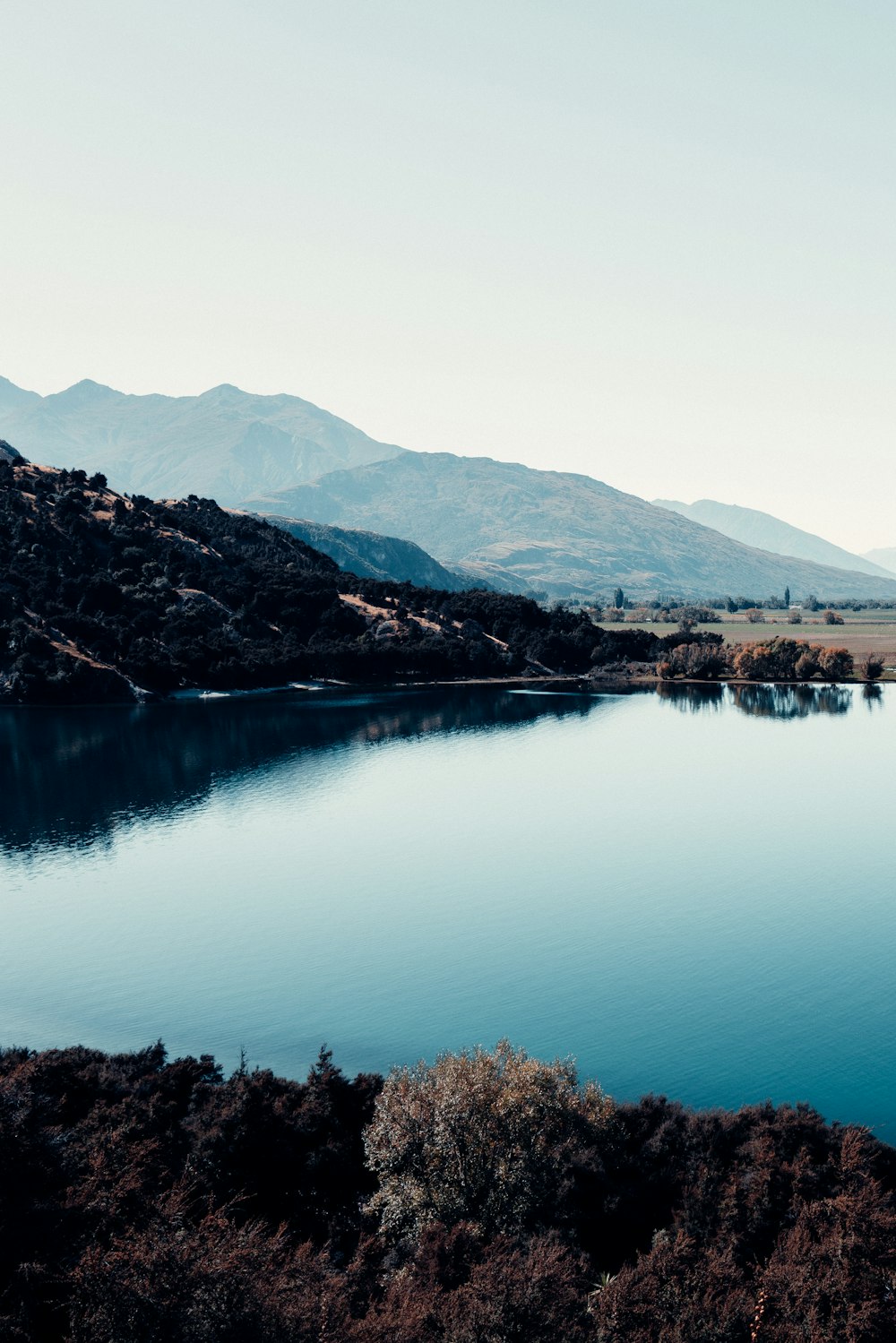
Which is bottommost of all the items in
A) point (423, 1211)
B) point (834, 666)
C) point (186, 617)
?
point (423, 1211)

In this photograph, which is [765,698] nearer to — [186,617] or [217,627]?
[217,627]

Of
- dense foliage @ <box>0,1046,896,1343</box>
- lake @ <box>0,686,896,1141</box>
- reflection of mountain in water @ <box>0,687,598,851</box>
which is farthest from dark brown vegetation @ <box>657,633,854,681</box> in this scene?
dense foliage @ <box>0,1046,896,1343</box>

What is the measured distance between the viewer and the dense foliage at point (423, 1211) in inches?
797

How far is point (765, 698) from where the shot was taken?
15388 cm

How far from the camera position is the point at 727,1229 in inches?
996

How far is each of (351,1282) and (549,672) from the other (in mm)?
166947

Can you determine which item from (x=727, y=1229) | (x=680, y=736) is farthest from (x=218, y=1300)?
(x=680, y=736)

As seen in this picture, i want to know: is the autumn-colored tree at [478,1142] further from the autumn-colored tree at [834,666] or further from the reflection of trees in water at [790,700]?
the autumn-colored tree at [834,666]

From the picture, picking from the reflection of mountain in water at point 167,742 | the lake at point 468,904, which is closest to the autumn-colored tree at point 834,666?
the reflection of mountain in water at point 167,742

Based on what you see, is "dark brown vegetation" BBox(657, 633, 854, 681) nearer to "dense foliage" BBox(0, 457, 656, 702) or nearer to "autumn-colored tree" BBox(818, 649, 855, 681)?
"autumn-colored tree" BBox(818, 649, 855, 681)

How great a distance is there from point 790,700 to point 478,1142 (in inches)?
5252

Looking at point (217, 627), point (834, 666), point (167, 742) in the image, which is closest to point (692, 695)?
point (834, 666)

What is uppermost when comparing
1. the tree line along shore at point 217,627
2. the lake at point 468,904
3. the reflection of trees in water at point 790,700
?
the tree line along shore at point 217,627

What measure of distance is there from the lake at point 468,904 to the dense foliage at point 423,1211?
700 centimetres
